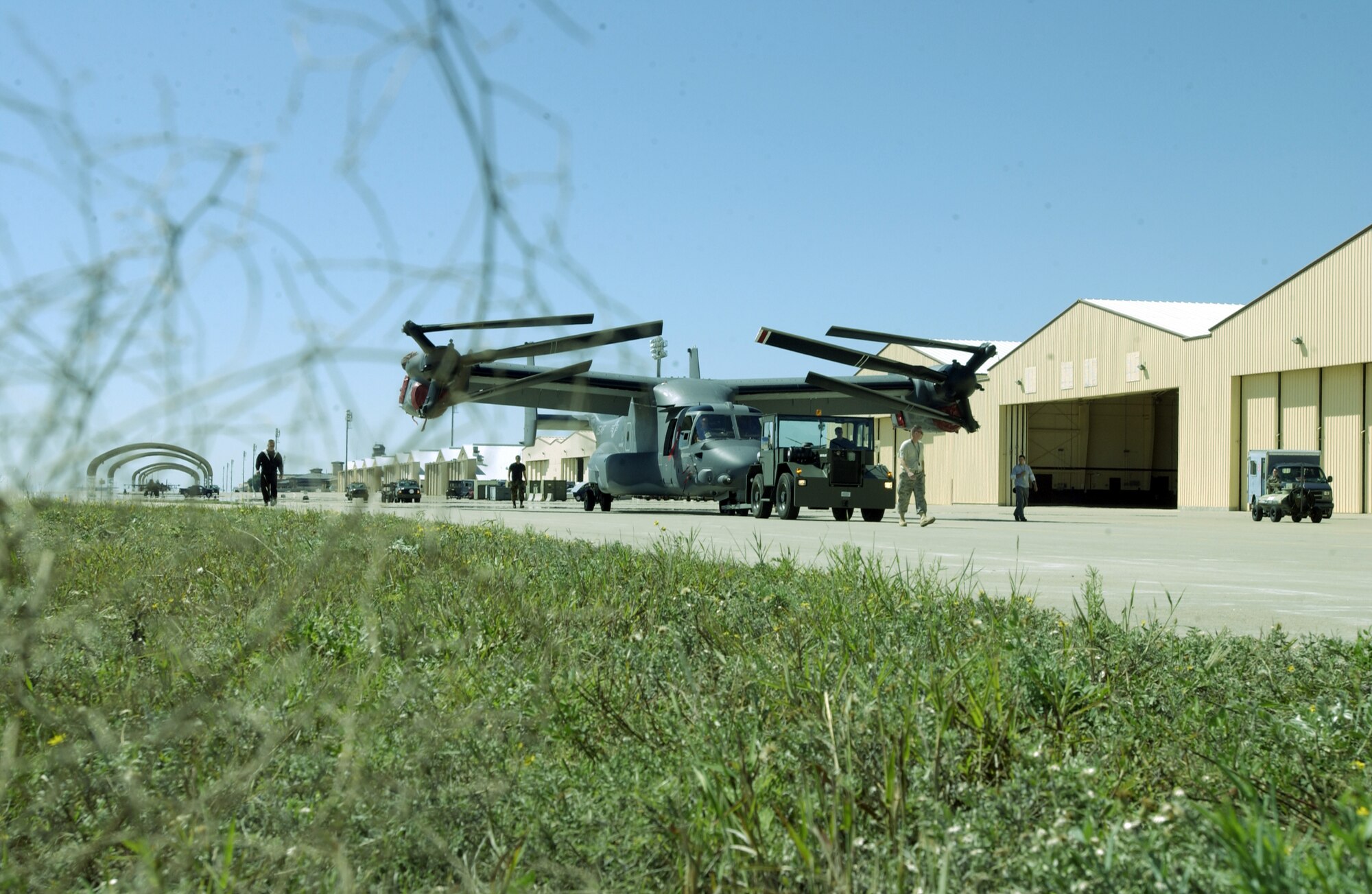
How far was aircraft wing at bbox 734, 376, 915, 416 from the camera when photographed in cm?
2527

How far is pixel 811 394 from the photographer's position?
29.3 m

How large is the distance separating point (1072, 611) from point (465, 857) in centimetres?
444

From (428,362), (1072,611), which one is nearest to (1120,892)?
(428,362)

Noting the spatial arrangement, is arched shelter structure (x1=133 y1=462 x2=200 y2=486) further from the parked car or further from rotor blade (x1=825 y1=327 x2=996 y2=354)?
rotor blade (x1=825 y1=327 x2=996 y2=354)

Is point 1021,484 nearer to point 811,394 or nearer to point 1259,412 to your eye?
point 811,394

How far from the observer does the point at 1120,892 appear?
181 cm

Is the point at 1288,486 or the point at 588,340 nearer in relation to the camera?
the point at 588,340

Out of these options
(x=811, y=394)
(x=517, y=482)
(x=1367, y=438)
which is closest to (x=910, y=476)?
(x=811, y=394)

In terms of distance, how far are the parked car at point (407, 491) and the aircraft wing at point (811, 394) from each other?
66.8 feet

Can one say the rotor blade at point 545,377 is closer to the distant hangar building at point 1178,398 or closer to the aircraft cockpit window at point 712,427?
the aircraft cockpit window at point 712,427

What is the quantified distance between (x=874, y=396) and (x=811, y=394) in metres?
6.77

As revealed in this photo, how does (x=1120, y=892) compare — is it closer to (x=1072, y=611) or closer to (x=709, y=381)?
(x=1072, y=611)

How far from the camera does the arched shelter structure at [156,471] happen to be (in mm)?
1870

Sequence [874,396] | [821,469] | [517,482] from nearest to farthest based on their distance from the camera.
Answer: [821,469] → [874,396] → [517,482]
